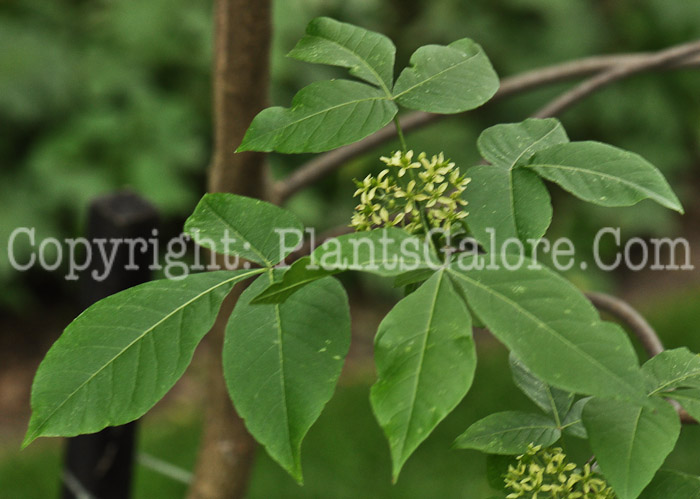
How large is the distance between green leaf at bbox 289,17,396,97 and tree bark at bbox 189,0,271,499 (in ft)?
1.04

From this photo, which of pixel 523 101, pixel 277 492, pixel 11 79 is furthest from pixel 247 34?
pixel 523 101

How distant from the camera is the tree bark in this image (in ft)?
2.88

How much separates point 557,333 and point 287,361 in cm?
14

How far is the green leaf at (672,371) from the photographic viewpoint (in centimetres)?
48

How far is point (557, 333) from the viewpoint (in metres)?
0.40

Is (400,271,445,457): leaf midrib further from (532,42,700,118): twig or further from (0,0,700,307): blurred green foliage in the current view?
(0,0,700,307): blurred green foliage

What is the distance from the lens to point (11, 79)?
2.53 meters

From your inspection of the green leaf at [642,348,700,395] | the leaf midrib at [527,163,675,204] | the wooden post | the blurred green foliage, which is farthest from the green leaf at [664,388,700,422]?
the blurred green foliage

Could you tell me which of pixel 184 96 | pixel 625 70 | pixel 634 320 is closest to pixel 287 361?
pixel 634 320

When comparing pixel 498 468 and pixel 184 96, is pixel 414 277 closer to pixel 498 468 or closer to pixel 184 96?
pixel 498 468

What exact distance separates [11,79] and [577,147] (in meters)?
2.35

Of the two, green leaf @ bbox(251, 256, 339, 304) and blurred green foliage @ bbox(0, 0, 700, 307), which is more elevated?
blurred green foliage @ bbox(0, 0, 700, 307)

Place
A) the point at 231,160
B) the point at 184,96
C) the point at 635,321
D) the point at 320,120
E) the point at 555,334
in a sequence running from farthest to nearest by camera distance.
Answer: the point at 184,96
the point at 231,160
the point at 635,321
the point at 320,120
the point at 555,334

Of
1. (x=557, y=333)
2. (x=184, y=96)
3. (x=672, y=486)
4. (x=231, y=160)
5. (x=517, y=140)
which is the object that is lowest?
(x=672, y=486)
